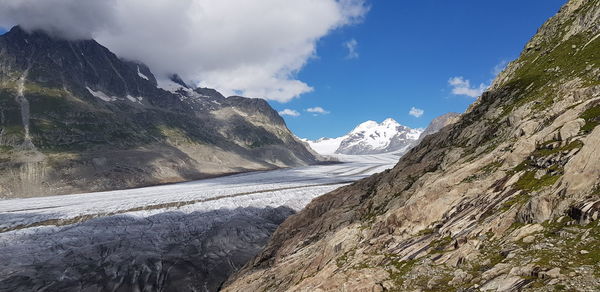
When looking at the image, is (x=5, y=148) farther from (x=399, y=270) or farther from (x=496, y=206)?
(x=496, y=206)

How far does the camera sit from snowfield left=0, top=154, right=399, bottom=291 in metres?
53.4

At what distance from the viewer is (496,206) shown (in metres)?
23.2

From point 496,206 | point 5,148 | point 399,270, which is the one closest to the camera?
point 399,270

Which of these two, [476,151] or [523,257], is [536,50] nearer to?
[476,151]

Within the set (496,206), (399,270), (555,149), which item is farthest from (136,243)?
(555,149)

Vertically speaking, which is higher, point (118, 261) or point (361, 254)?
point (361, 254)

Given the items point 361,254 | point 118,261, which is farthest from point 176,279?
point 361,254

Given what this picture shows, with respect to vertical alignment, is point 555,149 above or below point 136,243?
above

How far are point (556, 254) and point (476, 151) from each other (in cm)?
1848

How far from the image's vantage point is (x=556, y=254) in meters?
16.0

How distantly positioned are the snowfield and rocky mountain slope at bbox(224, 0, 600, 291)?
54.0 feet

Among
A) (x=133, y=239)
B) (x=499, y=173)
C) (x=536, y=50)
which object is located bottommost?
(x=133, y=239)

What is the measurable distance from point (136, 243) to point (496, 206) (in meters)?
61.6

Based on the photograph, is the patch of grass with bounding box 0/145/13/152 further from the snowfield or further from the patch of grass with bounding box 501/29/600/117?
the patch of grass with bounding box 501/29/600/117
